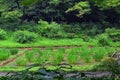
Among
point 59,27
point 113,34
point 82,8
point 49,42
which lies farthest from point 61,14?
point 49,42

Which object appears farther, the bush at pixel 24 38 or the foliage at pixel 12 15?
the foliage at pixel 12 15

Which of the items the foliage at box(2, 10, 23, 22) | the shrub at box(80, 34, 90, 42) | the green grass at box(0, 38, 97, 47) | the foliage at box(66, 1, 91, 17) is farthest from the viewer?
the foliage at box(2, 10, 23, 22)

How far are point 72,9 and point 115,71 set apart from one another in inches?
811

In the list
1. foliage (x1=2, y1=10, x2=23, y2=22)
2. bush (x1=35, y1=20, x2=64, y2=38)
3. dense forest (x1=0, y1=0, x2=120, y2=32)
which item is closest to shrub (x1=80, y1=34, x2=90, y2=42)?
bush (x1=35, y1=20, x2=64, y2=38)

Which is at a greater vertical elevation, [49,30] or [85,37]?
[49,30]

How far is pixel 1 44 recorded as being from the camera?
18.8 m

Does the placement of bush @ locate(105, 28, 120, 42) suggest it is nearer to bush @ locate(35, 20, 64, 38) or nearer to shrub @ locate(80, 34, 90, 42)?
shrub @ locate(80, 34, 90, 42)

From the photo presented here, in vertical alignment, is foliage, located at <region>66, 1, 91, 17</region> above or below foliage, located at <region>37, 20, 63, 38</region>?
above

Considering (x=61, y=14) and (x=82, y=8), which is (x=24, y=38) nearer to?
(x=82, y=8)

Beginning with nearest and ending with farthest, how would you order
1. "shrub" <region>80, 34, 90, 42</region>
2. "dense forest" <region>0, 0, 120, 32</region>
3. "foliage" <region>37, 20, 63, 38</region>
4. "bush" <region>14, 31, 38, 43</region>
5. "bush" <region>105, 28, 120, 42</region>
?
1. "bush" <region>14, 31, 38, 43</region>
2. "shrub" <region>80, 34, 90, 42</region>
3. "bush" <region>105, 28, 120, 42</region>
4. "foliage" <region>37, 20, 63, 38</region>
5. "dense forest" <region>0, 0, 120, 32</region>

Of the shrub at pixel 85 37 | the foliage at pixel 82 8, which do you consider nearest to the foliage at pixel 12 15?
the foliage at pixel 82 8

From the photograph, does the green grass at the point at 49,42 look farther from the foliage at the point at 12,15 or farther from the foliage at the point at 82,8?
the foliage at the point at 12,15

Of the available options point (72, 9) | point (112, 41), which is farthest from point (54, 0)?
point (112, 41)

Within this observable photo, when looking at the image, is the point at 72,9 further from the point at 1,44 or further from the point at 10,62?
the point at 10,62
